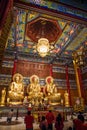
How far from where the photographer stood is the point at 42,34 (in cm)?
1012

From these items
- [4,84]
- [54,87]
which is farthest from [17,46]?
[54,87]

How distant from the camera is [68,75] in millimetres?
13453

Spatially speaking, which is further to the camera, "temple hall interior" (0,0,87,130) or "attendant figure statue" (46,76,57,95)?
"attendant figure statue" (46,76,57,95)

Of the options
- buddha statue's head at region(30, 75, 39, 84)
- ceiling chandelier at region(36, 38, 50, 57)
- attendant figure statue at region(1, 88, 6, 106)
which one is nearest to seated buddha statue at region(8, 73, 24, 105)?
attendant figure statue at region(1, 88, 6, 106)

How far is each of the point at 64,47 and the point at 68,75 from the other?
356cm

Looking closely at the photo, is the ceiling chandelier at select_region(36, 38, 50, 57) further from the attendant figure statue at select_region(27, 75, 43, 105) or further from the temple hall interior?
the attendant figure statue at select_region(27, 75, 43, 105)

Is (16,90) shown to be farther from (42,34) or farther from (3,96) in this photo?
(42,34)

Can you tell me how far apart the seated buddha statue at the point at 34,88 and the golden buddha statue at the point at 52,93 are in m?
0.89

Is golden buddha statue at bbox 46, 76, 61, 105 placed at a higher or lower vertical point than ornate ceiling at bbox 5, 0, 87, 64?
lower

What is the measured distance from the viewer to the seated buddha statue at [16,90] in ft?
34.5

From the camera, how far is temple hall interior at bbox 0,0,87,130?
19.0 feet

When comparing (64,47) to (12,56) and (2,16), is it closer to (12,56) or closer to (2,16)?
(12,56)

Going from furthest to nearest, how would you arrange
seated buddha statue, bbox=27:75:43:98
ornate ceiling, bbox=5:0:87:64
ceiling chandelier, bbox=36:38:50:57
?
1. seated buddha statue, bbox=27:75:43:98
2. ornate ceiling, bbox=5:0:87:64
3. ceiling chandelier, bbox=36:38:50:57

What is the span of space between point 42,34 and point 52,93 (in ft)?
17.3
